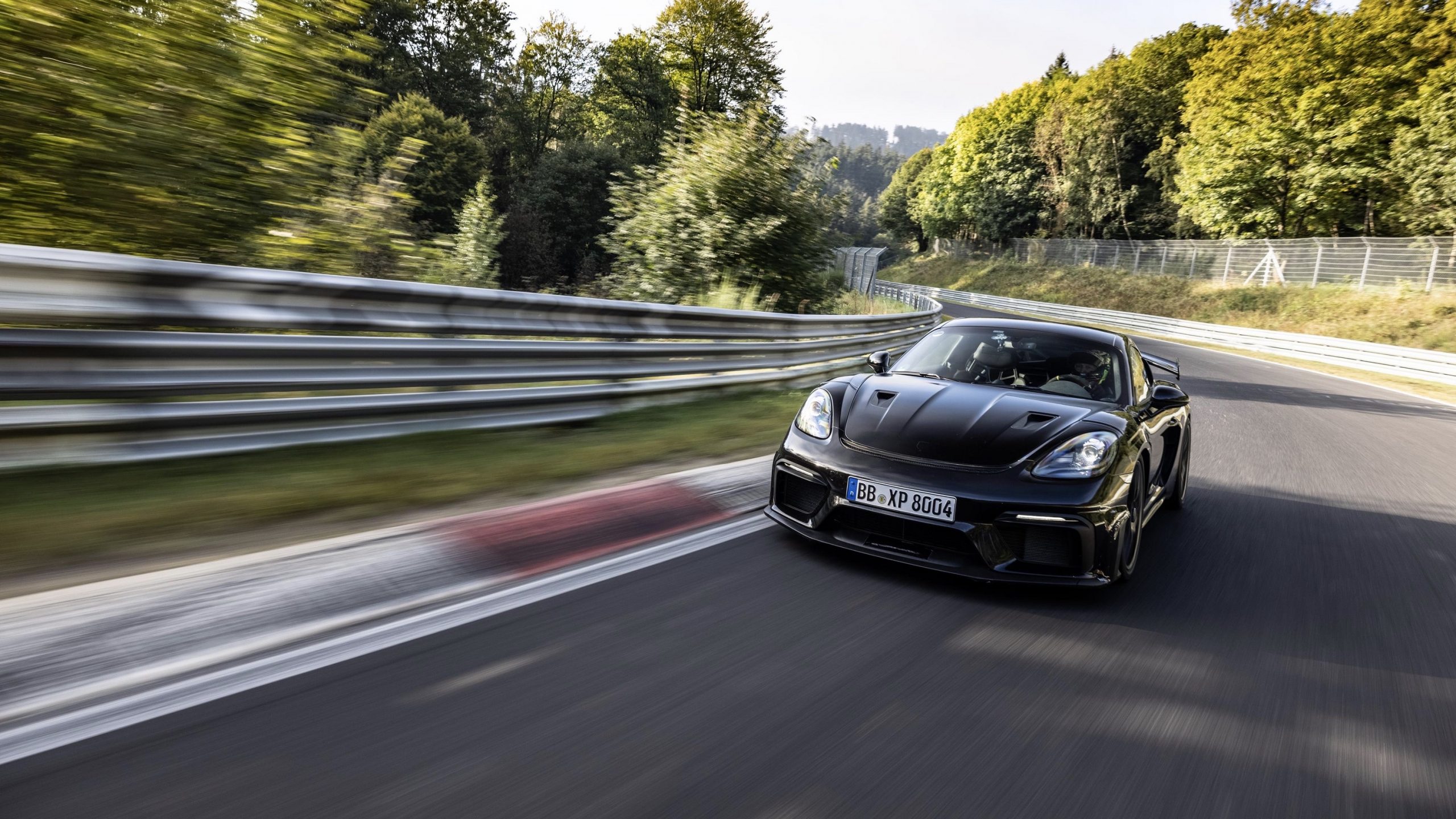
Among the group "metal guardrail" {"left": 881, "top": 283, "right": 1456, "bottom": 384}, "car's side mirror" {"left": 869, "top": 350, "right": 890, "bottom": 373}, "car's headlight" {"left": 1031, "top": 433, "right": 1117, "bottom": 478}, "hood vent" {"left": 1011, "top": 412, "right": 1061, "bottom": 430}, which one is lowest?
"metal guardrail" {"left": 881, "top": 283, "right": 1456, "bottom": 384}

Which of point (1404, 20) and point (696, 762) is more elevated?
point (1404, 20)

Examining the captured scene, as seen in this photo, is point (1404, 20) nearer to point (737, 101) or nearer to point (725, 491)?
point (737, 101)

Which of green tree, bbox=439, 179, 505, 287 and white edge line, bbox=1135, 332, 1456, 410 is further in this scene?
white edge line, bbox=1135, 332, 1456, 410

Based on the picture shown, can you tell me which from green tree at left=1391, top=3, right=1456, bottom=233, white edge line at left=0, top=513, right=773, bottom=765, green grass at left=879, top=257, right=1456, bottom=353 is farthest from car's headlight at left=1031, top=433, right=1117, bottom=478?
green tree at left=1391, top=3, right=1456, bottom=233

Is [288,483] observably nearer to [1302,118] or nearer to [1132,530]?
[1132,530]

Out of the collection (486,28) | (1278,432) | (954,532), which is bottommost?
(1278,432)

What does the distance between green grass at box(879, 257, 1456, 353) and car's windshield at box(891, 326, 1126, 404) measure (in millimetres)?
25786

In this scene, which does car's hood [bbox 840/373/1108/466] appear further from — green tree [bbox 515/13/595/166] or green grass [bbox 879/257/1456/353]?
green tree [bbox 515/13/595/166]

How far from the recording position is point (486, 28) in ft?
167

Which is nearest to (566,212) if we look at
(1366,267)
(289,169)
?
(1366,267)

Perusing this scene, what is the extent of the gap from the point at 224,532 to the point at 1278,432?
10.6 m

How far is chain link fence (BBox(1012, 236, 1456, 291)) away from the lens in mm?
28453

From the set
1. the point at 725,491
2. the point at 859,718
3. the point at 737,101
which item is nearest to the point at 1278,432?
the point at 725,491

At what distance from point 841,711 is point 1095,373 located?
127 inches
